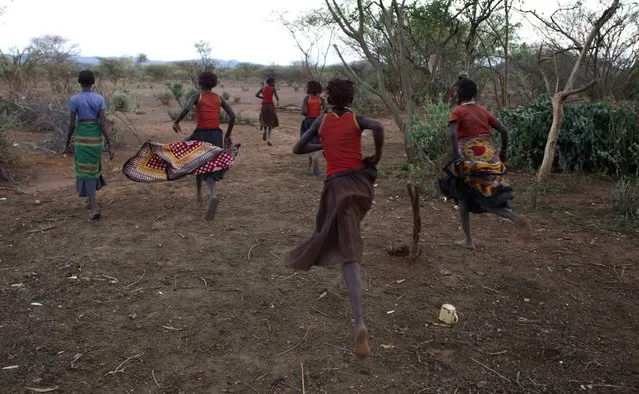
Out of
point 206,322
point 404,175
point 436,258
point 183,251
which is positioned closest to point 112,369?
point 206,322

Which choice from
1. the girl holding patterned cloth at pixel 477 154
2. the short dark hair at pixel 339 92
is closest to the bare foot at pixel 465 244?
the girl holding patterned cloth at pixel 477 154

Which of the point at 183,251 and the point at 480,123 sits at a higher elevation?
the point at 480,123

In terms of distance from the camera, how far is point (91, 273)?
434cm

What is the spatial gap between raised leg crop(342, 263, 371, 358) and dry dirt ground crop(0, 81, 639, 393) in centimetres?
17

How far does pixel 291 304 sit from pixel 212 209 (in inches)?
83.7

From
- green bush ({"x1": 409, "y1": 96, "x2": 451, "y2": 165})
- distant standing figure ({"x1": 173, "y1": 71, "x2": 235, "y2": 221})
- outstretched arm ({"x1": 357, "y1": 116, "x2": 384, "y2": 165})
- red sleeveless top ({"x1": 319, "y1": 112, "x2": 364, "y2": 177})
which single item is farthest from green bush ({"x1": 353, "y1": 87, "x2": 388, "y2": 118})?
red sleeveless top ({"x1": 319, "y1": 112, "x2": 364, "y2": 177})

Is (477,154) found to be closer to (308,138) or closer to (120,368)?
(308,138)

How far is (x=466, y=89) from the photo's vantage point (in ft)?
14.5

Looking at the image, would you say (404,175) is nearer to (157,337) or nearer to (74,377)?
(157,337)

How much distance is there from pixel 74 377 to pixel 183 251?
2.00 metres

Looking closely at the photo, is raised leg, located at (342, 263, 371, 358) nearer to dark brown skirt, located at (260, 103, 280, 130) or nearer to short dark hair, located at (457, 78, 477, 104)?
short dark hair, located at (457, 78, 477, 104)

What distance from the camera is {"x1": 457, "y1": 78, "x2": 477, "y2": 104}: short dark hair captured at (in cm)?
441

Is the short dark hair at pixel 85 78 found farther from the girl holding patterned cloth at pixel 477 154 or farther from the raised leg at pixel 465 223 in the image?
the raised leg at pixel 465 223

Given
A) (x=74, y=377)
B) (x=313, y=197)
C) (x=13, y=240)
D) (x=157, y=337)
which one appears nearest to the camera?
(x=74, y=377)
